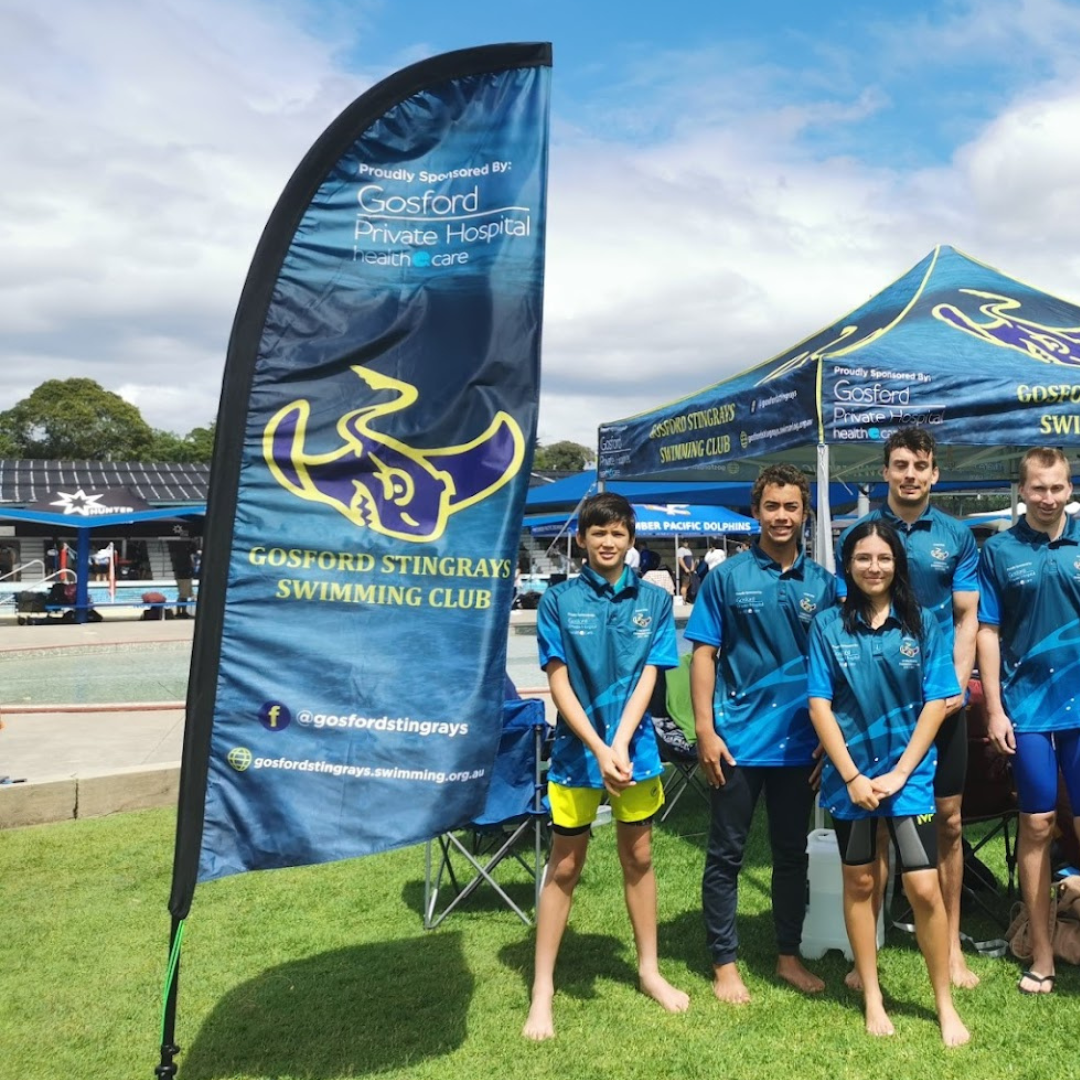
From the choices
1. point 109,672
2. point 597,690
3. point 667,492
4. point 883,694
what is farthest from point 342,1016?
point 109,672

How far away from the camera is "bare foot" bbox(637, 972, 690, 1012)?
11.1 ft

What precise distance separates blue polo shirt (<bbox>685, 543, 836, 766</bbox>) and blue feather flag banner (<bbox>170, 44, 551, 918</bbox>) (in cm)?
93

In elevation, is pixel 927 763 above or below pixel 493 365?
below

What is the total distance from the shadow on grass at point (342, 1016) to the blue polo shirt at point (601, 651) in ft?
3.02

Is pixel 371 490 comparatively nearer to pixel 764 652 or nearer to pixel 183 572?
pixel 764 652

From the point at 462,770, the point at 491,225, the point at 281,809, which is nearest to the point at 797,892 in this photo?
the point at 462,770

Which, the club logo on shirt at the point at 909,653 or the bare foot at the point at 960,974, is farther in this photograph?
the bare foot at the point at 960,974

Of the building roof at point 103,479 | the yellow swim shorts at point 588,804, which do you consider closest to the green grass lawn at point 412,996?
the yellow swim shorts at point 588,804

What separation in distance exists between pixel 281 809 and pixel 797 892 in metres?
1.93

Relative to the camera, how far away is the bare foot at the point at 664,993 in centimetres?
339

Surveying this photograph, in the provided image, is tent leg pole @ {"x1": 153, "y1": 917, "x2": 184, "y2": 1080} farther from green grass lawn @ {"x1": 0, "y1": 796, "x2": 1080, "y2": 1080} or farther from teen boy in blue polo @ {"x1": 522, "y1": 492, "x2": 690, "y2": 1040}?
teen boy in blue polo @ {"x1": 522, "y1": 492, "x2": 690, "y2": 1040}

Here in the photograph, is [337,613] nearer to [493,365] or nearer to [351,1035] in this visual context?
[493,365]

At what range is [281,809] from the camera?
9.18 feet

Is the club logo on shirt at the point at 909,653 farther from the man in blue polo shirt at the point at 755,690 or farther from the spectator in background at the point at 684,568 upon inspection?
the spectator in background at the point at 684,568
